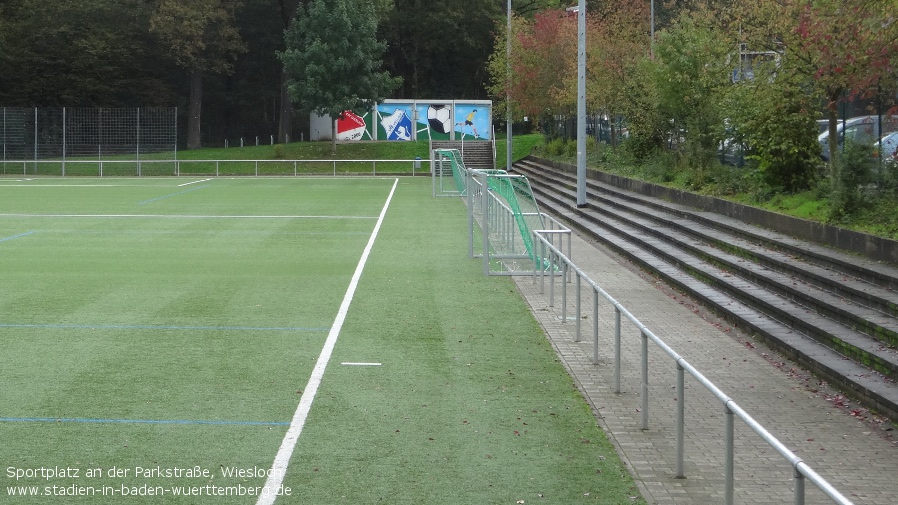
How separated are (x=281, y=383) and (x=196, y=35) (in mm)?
53228

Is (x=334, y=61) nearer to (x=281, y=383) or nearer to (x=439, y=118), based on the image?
(x=439, y=118)

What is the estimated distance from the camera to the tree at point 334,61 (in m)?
55.3

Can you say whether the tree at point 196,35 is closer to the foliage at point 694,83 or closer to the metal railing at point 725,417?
the foliage at point 694,83

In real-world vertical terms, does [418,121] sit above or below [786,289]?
above

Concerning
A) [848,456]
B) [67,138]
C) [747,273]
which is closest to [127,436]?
[848,456]

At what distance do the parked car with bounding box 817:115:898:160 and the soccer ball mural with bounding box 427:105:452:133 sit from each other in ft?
144

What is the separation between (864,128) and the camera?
1717 centimetres

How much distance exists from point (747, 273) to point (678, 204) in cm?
824

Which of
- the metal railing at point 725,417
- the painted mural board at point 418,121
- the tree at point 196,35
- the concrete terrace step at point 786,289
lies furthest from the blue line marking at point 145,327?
the painted mural board at point 418,121

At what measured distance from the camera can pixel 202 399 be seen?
932cm

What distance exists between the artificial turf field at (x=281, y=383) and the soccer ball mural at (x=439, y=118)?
40999mm

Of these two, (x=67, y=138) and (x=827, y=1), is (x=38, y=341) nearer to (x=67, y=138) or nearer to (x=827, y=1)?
(x=827, y=1)

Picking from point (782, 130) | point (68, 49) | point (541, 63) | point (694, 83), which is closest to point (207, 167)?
point (68, 49)

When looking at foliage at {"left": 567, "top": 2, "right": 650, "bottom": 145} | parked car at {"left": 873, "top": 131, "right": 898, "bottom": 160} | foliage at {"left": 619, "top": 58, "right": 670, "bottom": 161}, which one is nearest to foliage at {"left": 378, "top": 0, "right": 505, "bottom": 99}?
foliage at {"left": 567, "top": 2, "right": 650, "bottom": 145}
